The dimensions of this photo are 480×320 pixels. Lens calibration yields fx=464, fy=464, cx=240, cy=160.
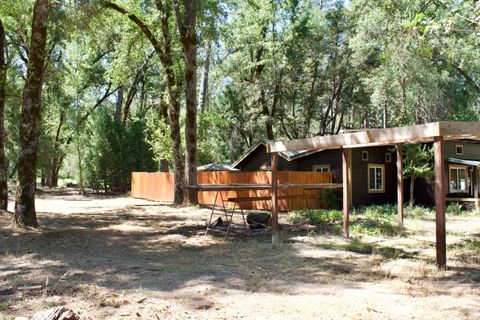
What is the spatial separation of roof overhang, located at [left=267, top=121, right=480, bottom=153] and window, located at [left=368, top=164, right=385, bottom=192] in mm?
12624

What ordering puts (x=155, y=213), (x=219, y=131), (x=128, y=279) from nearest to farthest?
(x=128, y=279), (x=155, y=213), (x=219, y=131)

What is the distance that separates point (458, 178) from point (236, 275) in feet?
59.3

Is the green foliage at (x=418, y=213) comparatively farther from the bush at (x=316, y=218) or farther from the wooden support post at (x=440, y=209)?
the wooden support post at (x=440, y=209)

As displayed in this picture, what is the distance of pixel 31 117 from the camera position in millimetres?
11180

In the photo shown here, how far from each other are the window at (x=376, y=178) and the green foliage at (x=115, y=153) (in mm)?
17086

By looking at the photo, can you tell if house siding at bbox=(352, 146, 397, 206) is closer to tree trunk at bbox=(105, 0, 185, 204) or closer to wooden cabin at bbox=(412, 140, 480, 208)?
wooden cabin at bbox=(412, 140, 480, 208)

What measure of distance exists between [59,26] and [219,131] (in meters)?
25.3

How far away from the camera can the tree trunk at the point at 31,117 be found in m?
11.1

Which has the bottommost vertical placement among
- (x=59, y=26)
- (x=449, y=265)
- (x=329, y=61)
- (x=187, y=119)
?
(x=449, y=265)

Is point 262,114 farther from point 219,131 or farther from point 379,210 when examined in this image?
point 379,210

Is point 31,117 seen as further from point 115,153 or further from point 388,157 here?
point 115,153

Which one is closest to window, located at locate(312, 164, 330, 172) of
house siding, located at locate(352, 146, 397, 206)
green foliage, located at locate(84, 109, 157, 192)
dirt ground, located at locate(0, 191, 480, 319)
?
house siding, located at locate(352, 146, 397, 206)

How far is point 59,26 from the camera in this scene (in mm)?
12453

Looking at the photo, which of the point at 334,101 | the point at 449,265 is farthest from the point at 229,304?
the point at 334,101
